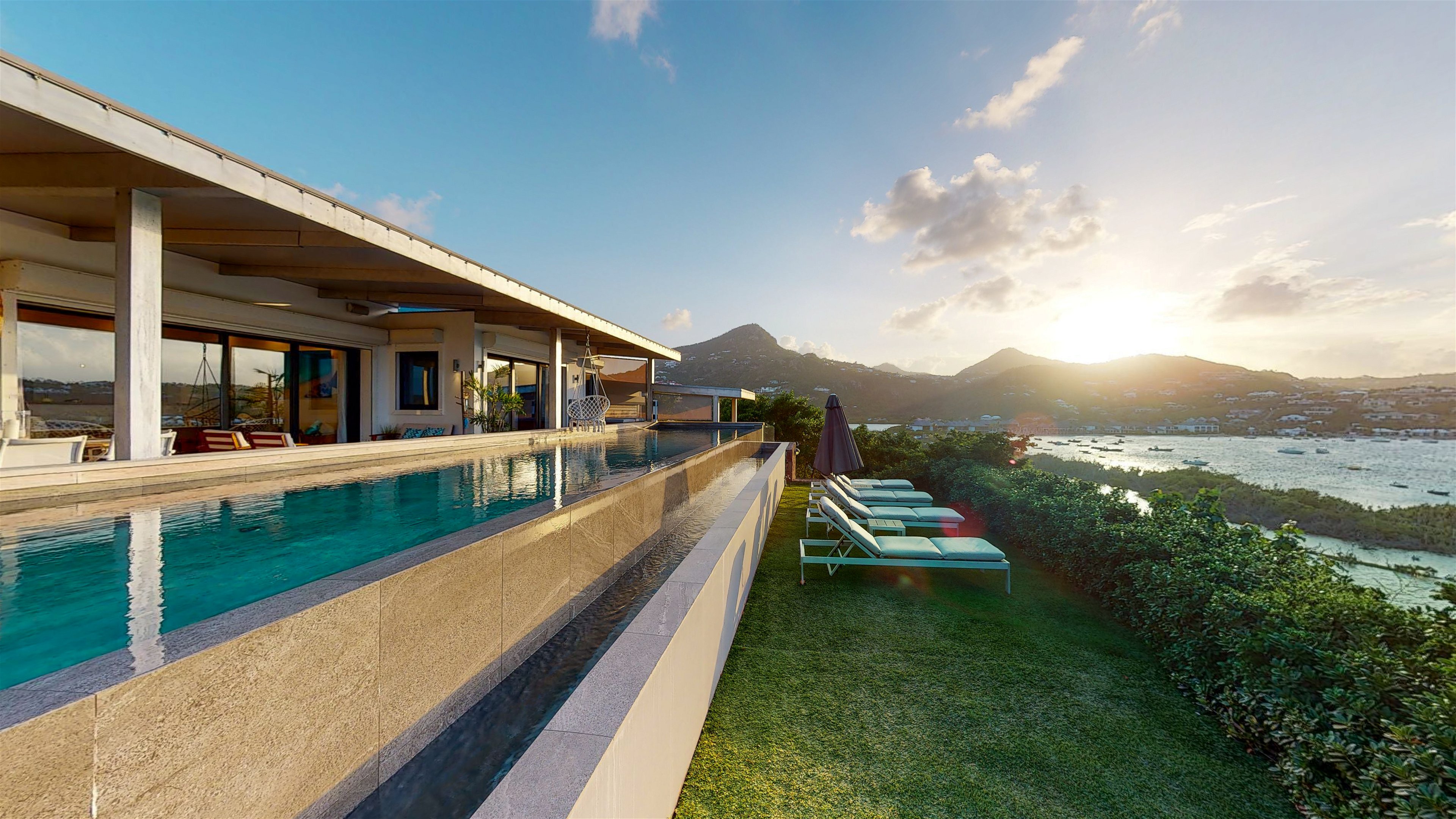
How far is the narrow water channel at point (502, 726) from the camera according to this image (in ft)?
6.22

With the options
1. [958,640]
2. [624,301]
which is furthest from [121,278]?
[624,301]

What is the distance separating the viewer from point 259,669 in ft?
5.09

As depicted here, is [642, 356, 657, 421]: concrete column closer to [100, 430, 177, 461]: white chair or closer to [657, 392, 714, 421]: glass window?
[657, 392, 714, 421]: glass window

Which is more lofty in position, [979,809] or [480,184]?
[480,184]

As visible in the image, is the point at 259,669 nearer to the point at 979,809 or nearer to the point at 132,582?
the point at 132,582

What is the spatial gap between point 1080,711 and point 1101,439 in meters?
26.4

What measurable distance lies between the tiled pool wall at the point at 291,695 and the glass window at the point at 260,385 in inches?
416

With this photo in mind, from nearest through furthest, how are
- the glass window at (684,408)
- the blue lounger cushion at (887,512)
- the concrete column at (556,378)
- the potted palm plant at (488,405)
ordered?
the blue lounger cushion at (887,512), the potted palm plant at (488,405), the concrete column at (556,378), the glass window at (684,408)

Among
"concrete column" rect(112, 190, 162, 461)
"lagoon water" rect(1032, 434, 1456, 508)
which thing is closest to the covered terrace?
"concrete column" rect(112, 190, 162, 461)

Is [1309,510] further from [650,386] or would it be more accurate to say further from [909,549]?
[650,386]

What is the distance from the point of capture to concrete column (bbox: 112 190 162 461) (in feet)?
15.6

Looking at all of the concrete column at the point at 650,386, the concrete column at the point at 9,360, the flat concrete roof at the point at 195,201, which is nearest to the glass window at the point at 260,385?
the flat concrete roof at the point at 195,201

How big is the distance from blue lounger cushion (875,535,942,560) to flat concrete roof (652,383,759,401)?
1617 cm

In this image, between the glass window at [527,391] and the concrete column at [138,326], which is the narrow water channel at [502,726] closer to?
the concrete column at [138,326]
